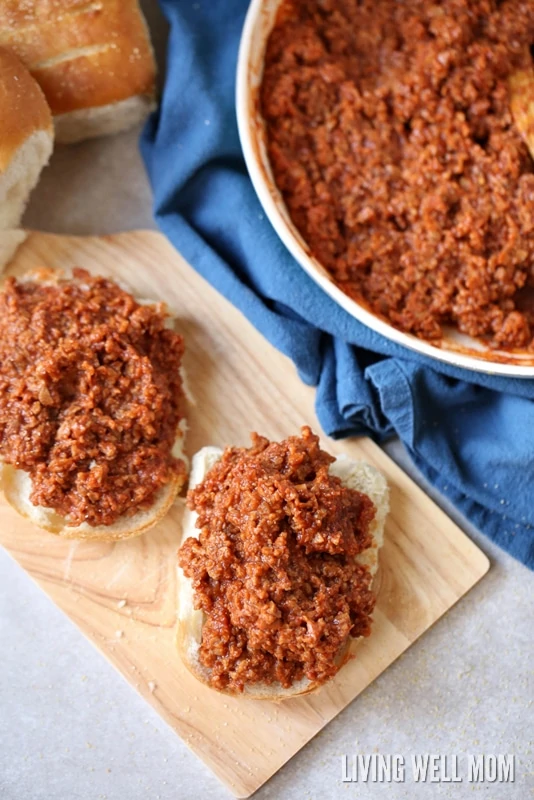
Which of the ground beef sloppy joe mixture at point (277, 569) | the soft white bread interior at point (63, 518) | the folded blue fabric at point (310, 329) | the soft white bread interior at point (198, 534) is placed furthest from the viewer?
the folded blue fabric at point (310, 329)

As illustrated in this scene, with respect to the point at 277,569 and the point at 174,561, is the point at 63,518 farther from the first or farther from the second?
the point at 277,569

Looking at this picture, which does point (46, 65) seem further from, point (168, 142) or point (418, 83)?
point (418, 83)

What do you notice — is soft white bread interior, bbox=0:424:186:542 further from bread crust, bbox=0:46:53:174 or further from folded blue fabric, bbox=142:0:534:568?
bread crust, bbox=0:46:53:174

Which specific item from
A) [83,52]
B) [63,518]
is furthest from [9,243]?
[63,518]

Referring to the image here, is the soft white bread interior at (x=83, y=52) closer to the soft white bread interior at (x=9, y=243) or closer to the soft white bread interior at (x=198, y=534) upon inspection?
the soft white bread interior at (x=9, y=243)

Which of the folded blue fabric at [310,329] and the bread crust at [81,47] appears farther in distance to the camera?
the folded blue fabric at [310,329]

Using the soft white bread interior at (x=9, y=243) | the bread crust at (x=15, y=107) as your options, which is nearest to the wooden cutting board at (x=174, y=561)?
the soft white bread interior at (x=9, y=243)

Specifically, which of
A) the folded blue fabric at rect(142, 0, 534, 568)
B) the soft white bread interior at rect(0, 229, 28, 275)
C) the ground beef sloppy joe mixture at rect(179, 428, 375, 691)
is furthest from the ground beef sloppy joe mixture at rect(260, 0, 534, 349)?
the soft white bread interior at rect(0, 229, 28, 275)
